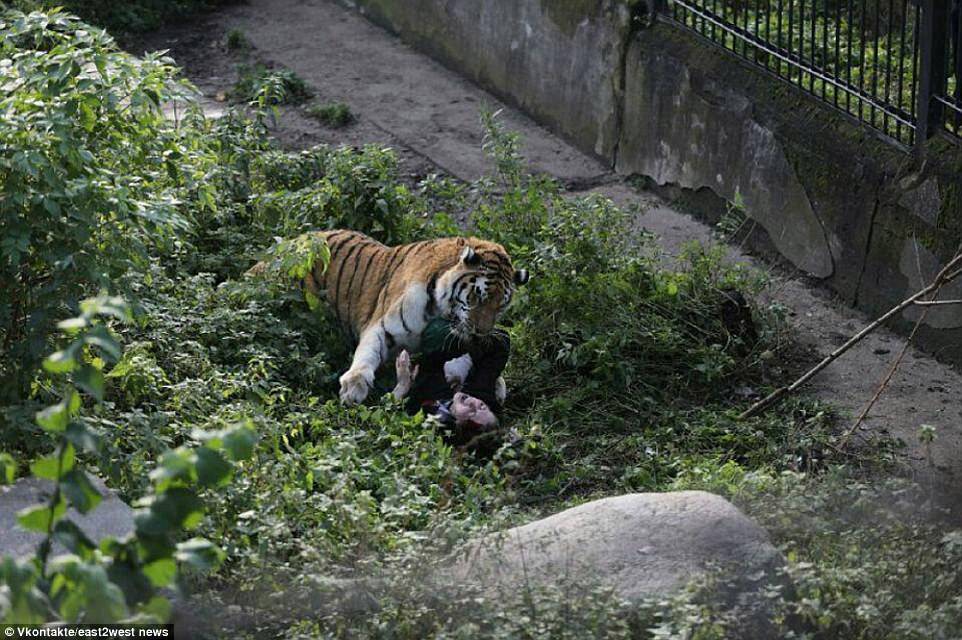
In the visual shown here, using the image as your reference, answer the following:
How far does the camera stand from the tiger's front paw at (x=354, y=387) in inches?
241

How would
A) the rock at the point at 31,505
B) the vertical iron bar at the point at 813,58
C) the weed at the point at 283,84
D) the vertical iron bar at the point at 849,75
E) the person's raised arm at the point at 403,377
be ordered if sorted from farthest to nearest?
Answer: 1. the weed at the point at 283,84
2. the vertical iron bar at the point at 813,58
3. the vertical iron bar at the point at 849,75
4. the person's raised arm at the point at 403,377
5. the rock at the point at 31,505

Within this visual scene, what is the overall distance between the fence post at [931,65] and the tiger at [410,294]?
208cm

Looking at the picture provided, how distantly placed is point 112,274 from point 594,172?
448 centimetres

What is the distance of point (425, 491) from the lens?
525 cm

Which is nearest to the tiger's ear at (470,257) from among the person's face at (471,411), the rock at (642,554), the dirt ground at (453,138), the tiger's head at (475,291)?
the tiger's head at (475,291)

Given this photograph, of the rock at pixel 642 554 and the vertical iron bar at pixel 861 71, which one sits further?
the vertical iron bar at pixel 861 71

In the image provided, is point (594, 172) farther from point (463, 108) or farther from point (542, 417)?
point (542, 417)

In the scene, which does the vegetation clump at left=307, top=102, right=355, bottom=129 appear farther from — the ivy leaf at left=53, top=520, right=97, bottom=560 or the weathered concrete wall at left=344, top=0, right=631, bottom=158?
the ivy leaf at left=53, top=520, right=97, bottom=560

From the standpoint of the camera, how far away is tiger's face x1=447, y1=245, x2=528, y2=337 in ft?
20.6

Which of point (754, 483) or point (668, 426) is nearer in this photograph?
point (754, 483)

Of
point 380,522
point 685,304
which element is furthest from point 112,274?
point 685,304

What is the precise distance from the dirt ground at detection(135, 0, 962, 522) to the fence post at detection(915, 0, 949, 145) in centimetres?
99

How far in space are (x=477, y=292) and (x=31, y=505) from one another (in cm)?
243

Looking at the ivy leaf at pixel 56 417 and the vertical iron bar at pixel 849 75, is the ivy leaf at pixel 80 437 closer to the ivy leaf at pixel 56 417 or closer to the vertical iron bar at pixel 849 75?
the ivy leaf at pixel 56 417
